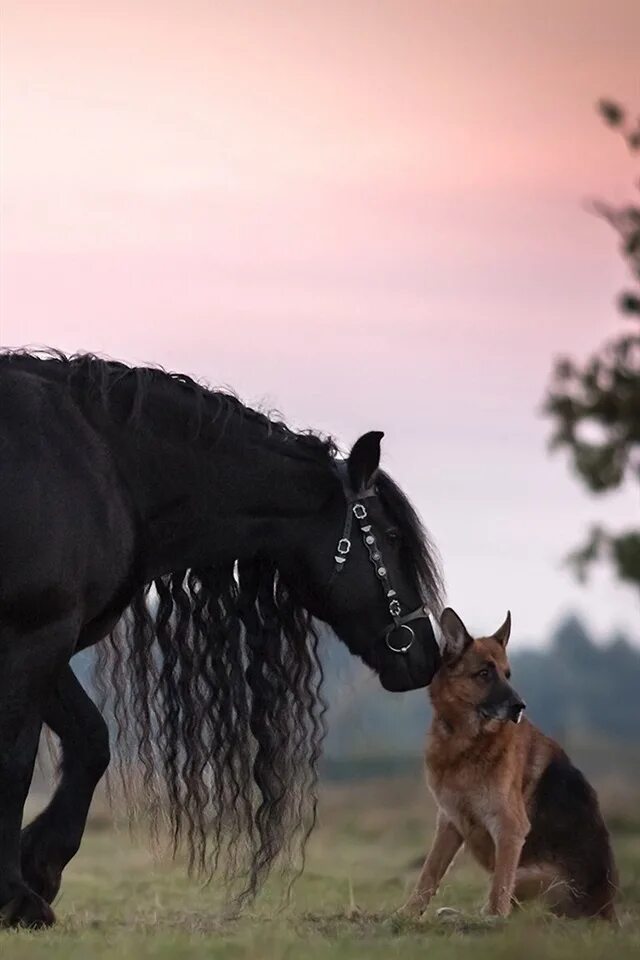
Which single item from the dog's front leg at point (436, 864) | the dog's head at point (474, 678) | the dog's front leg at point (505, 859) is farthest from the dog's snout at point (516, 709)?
the dog's front leg at point (436, 864)

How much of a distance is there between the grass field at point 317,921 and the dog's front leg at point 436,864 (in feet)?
0.32

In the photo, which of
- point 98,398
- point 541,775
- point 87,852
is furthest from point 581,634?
point 98,398

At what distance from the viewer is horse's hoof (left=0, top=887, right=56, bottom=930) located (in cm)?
682

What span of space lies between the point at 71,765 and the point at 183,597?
965mm

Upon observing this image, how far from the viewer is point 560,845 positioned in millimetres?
8773

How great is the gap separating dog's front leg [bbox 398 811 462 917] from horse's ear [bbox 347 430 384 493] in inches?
73.8

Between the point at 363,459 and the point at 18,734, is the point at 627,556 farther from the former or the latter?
the point at 18,734

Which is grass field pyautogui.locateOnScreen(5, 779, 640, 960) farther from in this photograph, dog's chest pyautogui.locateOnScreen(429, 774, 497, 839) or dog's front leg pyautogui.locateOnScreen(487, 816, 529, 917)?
dog's chest pyautogui.locateOnScreen(429, 774, 497, 839)

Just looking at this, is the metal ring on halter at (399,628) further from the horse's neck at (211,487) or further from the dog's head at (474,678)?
the dog's head at (474,678)

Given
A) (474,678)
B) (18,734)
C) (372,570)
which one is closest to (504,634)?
(474,678)

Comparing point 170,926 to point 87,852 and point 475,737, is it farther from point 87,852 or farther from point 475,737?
point 87,852

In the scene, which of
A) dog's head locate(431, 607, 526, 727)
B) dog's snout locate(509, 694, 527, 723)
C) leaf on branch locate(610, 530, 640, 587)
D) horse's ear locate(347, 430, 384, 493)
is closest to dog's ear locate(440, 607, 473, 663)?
dog's head locate(431, 607, 526, 727)

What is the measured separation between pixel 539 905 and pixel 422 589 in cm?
142

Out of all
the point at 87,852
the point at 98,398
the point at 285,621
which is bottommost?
the point at 87,852
